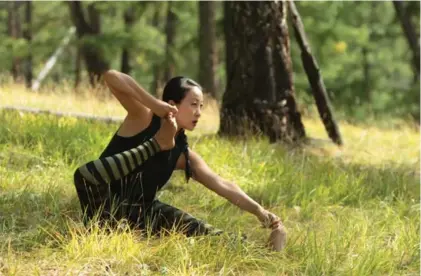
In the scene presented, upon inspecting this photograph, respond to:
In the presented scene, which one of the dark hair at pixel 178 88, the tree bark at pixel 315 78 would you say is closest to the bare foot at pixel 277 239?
the dark hair at pixel 178 88

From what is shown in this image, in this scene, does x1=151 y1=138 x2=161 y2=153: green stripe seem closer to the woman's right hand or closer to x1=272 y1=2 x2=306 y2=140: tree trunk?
the woman's right hand

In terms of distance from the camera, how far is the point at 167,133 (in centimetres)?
320

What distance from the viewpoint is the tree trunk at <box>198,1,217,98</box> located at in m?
12.2

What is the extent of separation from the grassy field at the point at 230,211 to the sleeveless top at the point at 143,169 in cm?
31

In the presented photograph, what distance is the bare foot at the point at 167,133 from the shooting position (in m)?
3.15

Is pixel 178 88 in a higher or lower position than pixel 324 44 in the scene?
higher

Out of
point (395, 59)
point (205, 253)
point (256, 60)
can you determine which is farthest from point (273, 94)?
point (395, 59)

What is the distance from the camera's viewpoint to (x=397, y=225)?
4.04m

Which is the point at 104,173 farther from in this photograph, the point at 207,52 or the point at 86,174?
the point at 207,52

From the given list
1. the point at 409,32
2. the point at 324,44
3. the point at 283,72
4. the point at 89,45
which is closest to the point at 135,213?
the point at 283,72

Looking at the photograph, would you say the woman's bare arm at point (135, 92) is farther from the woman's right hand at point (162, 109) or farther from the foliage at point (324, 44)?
the foliage at point (324, 44)

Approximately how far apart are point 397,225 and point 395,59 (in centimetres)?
2555

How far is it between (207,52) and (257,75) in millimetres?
5977

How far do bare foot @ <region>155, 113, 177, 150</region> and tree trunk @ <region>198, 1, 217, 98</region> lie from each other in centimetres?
901
